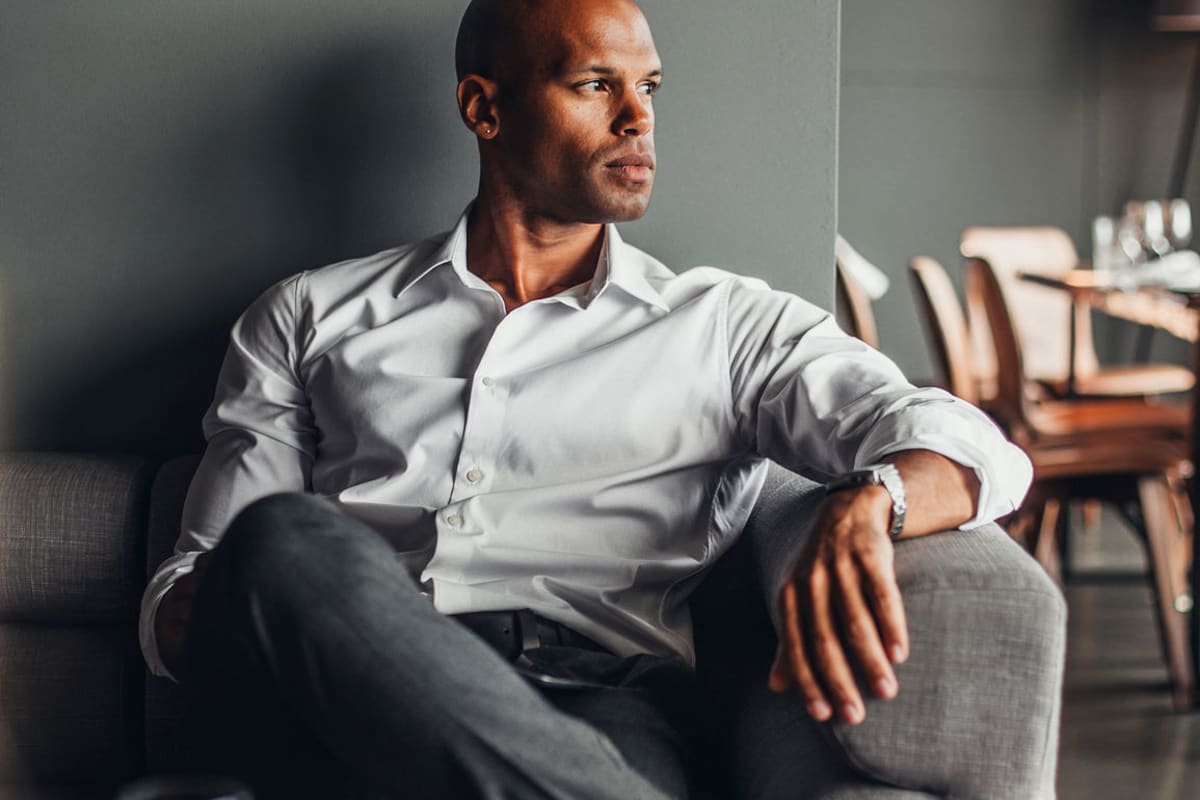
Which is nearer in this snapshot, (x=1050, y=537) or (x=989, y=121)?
(x=1050, y=537)

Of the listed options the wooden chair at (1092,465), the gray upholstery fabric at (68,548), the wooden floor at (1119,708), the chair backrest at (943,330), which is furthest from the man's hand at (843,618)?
the chair backrest at (943,330)

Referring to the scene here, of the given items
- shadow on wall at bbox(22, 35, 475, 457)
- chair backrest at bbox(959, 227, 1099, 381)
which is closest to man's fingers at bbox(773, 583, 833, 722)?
shadow on wall at bbox(22, 35, 475, 457)

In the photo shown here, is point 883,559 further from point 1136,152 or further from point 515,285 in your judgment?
point 1136,152

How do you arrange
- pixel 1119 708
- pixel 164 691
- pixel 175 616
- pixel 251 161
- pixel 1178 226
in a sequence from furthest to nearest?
pixel 1178 226
pixel 1119 708
pixel 251 161
pixel 164 691
pixel 175 616

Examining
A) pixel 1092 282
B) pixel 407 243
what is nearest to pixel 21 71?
pixel 407 243

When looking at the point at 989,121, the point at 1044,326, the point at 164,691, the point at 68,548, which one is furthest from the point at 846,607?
the point at 989,121

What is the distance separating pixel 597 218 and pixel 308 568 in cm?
76

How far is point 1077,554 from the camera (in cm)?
452

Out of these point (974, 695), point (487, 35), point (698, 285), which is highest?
point (487, 35)

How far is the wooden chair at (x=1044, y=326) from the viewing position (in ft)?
14.8

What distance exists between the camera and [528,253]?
188 cm

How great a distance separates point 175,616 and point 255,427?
325 millimetres

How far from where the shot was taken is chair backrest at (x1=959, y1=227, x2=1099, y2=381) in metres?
4.79

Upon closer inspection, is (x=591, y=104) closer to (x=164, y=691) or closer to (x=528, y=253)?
(x=528, y=253)
